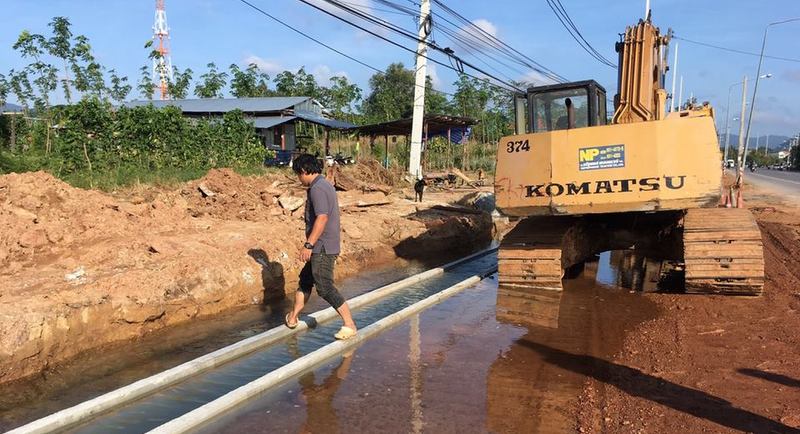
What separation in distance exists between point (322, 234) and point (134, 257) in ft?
9.61

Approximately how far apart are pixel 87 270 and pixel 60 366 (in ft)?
5.62

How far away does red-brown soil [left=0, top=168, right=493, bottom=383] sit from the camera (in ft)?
18.2

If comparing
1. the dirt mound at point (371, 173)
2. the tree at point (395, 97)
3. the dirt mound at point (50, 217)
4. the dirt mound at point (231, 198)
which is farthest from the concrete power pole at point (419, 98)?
the tree at point (395, 97)

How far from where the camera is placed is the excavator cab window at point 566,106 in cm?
832

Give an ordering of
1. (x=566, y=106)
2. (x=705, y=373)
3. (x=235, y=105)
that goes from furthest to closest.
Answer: (x=235, y=105) → (x=566, y=106) → (x=705, y=373)

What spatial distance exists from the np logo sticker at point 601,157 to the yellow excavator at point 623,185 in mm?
12

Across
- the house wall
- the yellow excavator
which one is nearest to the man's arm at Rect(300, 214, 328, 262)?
the yellow excavator

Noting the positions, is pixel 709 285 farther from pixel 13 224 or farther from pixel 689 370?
pixel 13 224

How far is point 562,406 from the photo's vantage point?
4.27m

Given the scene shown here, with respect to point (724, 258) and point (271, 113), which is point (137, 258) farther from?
point (271, 113)

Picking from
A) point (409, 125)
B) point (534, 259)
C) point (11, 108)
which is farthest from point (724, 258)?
point (11, 108)

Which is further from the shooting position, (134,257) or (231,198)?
(231,198)

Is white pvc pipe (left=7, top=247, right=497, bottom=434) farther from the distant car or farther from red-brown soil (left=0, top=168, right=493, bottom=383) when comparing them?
the distant car

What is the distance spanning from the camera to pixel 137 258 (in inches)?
287
